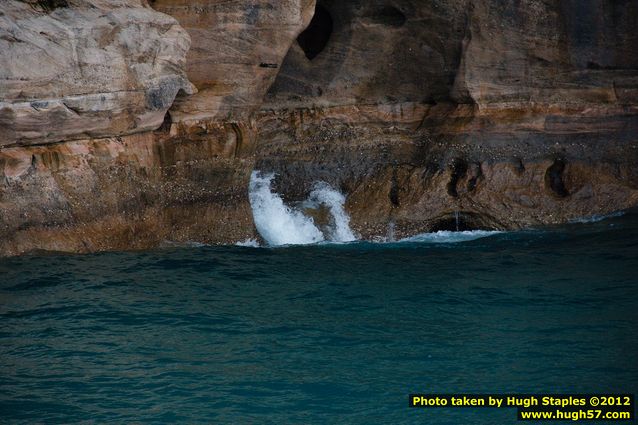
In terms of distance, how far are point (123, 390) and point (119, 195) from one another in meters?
4.52

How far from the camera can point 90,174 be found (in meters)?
10.2

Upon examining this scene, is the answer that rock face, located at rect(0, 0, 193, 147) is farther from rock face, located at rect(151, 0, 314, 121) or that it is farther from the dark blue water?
the dark blue water

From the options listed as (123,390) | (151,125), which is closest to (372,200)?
(151,125)

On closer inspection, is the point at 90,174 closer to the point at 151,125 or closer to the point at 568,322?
the point at 151,125

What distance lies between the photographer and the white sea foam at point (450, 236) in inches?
458

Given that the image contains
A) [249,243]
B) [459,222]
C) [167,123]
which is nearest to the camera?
[167,123]

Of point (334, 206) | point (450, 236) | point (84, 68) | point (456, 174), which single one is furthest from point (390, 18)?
Result: point (84, 68)

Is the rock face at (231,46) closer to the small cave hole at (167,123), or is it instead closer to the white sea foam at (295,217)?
the small cave hole at (167,123)

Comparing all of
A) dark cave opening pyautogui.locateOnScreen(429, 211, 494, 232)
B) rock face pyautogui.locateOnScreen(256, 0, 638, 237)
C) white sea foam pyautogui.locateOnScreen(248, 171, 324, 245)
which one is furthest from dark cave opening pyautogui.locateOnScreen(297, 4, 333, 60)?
dark cave opening pyautogui.locateOnScreen(429, 211, 494, 232)

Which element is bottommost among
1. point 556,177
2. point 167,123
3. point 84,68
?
point 556,177

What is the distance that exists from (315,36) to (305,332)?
7.04 meters

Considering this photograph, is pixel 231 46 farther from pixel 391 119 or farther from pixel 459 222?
pixel 459 222

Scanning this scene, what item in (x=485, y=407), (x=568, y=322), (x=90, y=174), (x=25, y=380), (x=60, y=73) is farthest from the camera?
(x=90, y=174)

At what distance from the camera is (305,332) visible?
7.57 m
